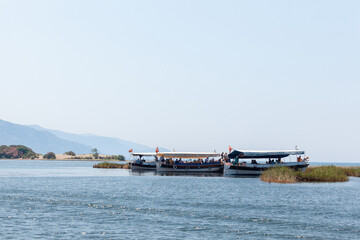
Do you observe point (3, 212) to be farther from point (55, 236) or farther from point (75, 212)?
point (55, 236)

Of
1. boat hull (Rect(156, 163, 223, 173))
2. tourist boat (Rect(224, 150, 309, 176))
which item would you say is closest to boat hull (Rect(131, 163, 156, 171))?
boat hull (Rect(156, 163, 223, 173))

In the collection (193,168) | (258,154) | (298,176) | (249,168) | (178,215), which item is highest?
(258,154)

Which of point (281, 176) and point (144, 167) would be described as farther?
point (144, 167)

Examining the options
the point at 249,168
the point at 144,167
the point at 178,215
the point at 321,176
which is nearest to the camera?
the point at 178,215

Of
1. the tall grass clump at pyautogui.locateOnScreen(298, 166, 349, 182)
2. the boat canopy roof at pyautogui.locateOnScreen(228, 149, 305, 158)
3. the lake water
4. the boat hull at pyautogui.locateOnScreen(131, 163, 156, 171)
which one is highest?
the boat canopy roof at pyautogui.locateOnScreen(228, 149, 305, 158)

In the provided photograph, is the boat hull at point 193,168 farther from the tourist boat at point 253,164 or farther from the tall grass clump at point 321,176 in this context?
the tall grass clump at point 321,176

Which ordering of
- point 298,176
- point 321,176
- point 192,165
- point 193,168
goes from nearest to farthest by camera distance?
1. point 298,176
2. point 321,176
3. point 193,168
4. point 192,165

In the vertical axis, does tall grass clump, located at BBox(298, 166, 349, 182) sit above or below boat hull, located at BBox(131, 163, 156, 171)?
below

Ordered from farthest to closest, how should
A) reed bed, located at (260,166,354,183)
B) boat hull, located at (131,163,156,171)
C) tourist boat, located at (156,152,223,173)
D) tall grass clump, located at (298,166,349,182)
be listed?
boat hull, located at (131,163,156,171)
tourist boat, located at (156,152,223,173)
tall grass clump, located at (298,166,349,182)
reed bed, located at (260,166,354,183)

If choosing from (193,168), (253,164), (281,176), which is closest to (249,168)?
(253,164)

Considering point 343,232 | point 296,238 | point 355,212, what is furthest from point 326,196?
point 296,238

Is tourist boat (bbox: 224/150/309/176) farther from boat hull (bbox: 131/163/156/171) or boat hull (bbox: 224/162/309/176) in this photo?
boat hull (bbox: 131/163/156/171)

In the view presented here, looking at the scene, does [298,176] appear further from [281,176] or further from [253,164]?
[253,164]

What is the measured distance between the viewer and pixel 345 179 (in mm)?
64062
